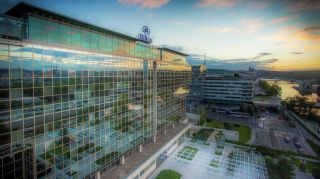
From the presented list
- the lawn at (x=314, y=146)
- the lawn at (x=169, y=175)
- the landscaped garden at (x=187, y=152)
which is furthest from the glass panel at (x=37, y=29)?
the lawn at (x=314, y=146)

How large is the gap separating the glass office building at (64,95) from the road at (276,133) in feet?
139

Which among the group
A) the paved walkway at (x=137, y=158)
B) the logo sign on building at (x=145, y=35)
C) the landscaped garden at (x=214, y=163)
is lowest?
the landscaped garden at (x=214, y=163)

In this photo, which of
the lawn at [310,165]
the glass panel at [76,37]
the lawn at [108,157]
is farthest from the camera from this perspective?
the lawn at [310,165]

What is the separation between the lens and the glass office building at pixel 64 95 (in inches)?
727

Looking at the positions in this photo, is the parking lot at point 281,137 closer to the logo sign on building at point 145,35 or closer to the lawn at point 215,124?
the lawn at point 215,124

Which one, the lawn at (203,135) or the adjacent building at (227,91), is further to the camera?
the adjacent building at (227,91)

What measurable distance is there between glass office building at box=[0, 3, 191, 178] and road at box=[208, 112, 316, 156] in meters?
42.5

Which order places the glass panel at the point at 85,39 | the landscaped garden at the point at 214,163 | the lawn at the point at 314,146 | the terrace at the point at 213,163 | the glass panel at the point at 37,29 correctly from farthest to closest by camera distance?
1. the lawn at the point at 314,146
2. the landscaped garden at the point at 214,163
3. the terrace at the point at 213,163
4. the glass panel at the point at 85,39
5. the glass panel at the point at 37,29

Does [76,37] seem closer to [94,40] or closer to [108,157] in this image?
[94,40]

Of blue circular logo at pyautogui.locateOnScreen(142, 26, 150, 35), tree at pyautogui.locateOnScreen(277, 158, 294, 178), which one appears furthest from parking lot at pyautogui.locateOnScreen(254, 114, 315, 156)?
blue circular logo at pyautogui.locateOnScreen(142, 26, 150, 35)

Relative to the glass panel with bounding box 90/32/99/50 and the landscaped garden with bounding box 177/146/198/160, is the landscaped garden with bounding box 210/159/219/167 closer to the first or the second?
the landscaped garden with bounding box 177/146/198/160

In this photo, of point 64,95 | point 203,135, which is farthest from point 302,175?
point 64,95

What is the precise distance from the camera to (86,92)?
26016 millimetres

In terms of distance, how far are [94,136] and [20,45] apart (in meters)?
15.2
